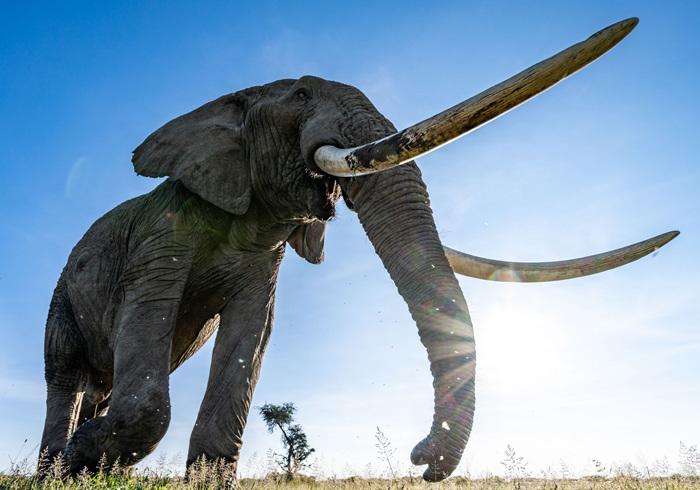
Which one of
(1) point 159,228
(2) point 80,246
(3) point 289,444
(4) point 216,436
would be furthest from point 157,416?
(3) point 289,444

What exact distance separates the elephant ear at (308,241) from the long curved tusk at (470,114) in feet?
8.05

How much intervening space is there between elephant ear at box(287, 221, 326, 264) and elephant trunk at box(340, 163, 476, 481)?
2.17 metres

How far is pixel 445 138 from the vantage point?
180 inches

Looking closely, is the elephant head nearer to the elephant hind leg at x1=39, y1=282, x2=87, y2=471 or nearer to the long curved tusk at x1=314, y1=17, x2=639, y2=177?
the long curved tusk at x1=314, y1=17, x2=639, y2=177

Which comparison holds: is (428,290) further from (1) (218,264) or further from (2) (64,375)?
(2) (64,375)

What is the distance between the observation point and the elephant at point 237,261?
488 cm

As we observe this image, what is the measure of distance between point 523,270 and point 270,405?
29.9m

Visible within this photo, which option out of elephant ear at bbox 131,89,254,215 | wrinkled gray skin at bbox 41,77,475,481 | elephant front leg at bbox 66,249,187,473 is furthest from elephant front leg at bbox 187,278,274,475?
elephant ear at bbox 131,89,254,215

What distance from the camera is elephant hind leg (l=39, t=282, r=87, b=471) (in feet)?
27.7

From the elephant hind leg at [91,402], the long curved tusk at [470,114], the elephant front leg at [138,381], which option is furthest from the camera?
the elephant hind leg at [91,402]

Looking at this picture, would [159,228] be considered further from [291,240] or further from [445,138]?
[445,138]

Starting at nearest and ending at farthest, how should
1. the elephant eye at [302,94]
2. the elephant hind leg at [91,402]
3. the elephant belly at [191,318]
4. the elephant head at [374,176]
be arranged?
the elephant head at [374,176]
the elephant eye at [302,94]
the elephant belly at [191,318]
the elephant hind leg at [91,402]

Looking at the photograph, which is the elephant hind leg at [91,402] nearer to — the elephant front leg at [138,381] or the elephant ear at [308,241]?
the elephant front leg at [138,381]

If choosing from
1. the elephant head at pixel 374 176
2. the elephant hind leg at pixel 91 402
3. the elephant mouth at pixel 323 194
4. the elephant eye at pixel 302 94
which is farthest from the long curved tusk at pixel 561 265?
the elephant hind leg at pixel 91 402
